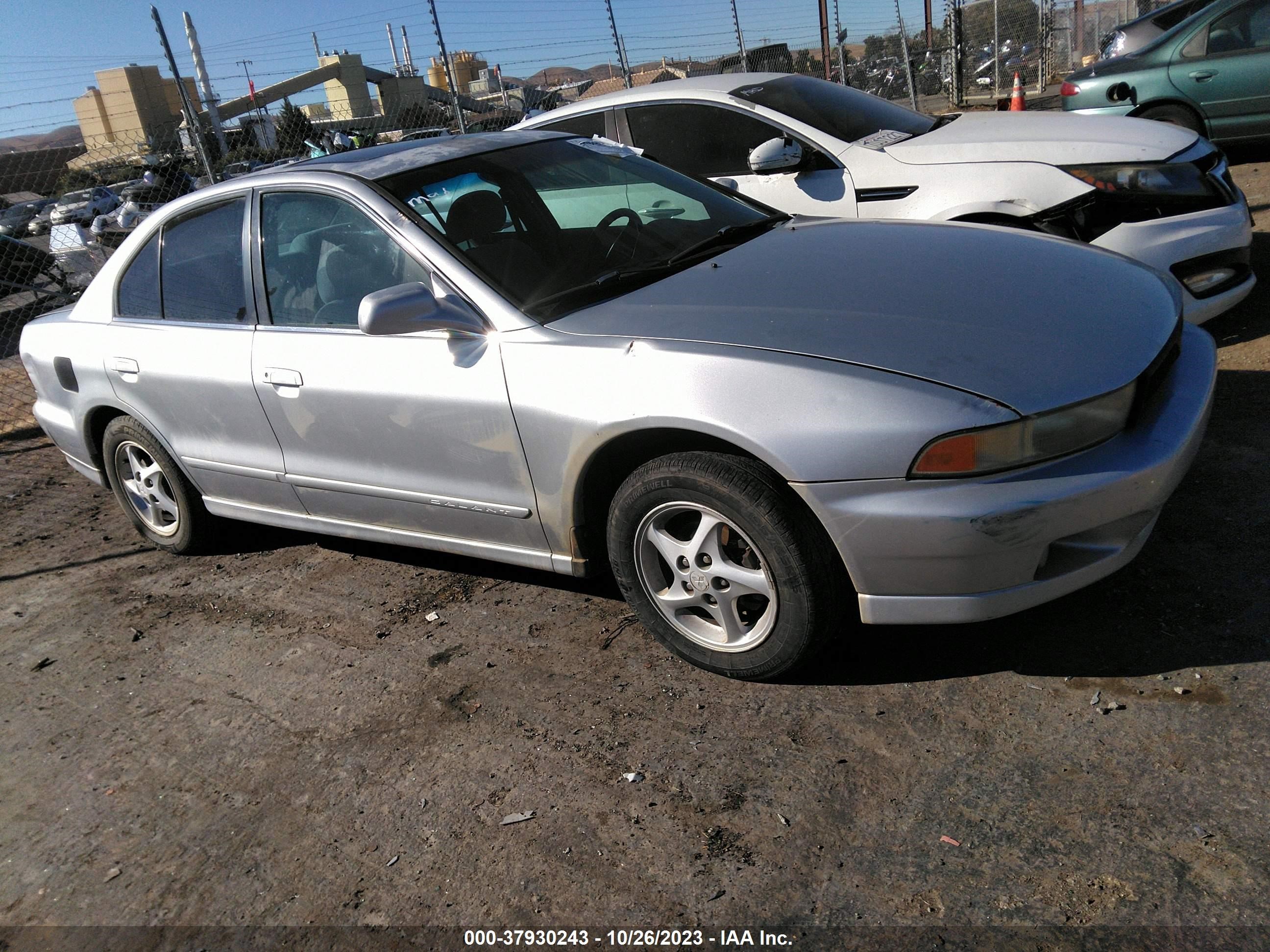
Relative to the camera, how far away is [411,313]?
9.98ft

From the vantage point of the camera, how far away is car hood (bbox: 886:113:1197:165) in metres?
4.80

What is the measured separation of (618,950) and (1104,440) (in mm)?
1728

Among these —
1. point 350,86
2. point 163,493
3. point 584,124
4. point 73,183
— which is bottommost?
point 163,493

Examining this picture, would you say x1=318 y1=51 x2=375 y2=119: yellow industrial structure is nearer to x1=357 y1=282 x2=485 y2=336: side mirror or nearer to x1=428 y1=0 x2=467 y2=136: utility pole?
x1=428 y1=0 x2=467 y2=136: utility pole

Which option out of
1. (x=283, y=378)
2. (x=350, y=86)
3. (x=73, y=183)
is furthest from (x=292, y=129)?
(x=283, y=378)

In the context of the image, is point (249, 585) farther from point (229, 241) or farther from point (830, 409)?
point (830, 409)

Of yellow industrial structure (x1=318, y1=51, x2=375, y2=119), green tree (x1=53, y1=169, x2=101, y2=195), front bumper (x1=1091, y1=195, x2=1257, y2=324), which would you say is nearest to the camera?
front bumper (x1=1091, y1=195, x2=1257, y2=324)

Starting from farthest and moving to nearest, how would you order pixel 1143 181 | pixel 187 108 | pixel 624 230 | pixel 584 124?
pixel 187 108 → pixel 584 124 → pixel 1143 181 → pixel 624 230

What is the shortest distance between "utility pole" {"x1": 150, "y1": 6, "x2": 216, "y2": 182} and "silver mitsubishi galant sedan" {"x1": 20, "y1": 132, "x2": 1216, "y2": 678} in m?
4.41

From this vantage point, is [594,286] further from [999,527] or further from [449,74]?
[449,74]

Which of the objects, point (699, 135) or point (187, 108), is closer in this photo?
point (699, 135)

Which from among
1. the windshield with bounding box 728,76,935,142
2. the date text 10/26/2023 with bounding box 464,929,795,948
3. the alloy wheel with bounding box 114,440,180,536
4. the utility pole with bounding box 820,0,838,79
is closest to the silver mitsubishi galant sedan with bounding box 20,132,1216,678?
the alloy wheel with bounding box 114,440,180,536

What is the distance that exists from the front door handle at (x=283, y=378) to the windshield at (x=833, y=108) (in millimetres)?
3213

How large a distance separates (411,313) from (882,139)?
10.9 ft
